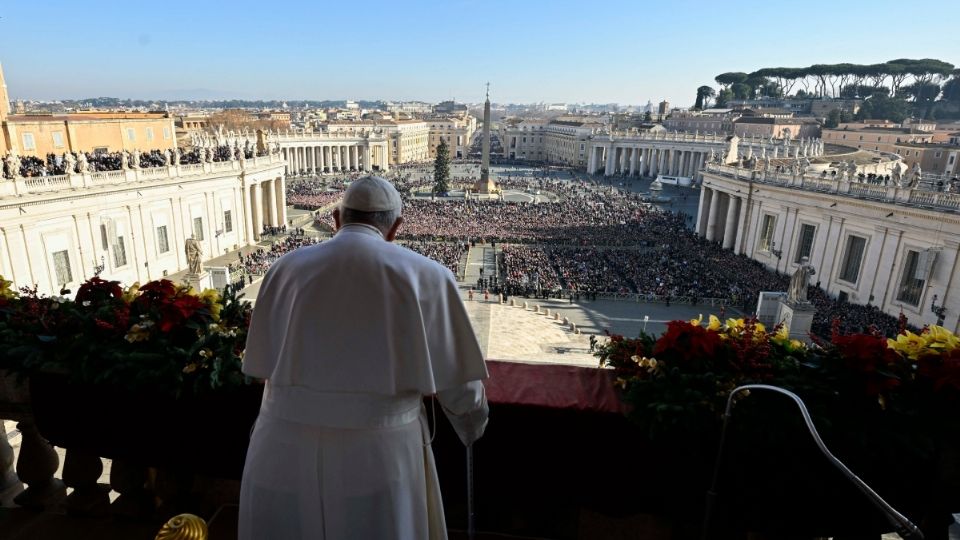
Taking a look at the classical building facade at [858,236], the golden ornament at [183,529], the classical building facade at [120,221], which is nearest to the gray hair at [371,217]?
the golden ornament at [183,529]

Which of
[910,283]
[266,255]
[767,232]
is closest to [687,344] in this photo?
[910,283]

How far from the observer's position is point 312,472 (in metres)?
A: 2.29

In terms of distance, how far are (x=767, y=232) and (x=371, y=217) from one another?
37.6 meters

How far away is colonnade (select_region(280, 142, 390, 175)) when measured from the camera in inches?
3233

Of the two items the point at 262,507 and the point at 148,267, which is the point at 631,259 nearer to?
the point at 148,267

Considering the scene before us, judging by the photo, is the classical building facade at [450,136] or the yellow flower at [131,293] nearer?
the yellow flower at [131,293]

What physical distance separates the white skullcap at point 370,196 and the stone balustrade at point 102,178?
24.7m

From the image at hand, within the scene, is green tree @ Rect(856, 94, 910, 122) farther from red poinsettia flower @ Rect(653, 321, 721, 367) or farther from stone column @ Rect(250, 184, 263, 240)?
red poinsettia flower @ Rect(653, 321, 721, 367)

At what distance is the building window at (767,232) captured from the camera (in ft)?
112

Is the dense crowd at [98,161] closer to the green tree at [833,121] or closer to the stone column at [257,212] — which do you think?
the stone column at [257,212]

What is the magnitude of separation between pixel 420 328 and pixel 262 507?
107 cm

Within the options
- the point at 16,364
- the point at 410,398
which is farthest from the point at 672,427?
the point at 16,364

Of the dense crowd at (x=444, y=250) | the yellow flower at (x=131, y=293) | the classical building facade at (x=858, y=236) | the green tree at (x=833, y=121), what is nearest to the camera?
the yellow flower at (x=131, y=293)

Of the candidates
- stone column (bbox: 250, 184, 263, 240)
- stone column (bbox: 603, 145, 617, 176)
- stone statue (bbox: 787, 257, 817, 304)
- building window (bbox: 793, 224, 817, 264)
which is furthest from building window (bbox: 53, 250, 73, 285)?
stone column (bbox: 603, 145, 617, 176)
